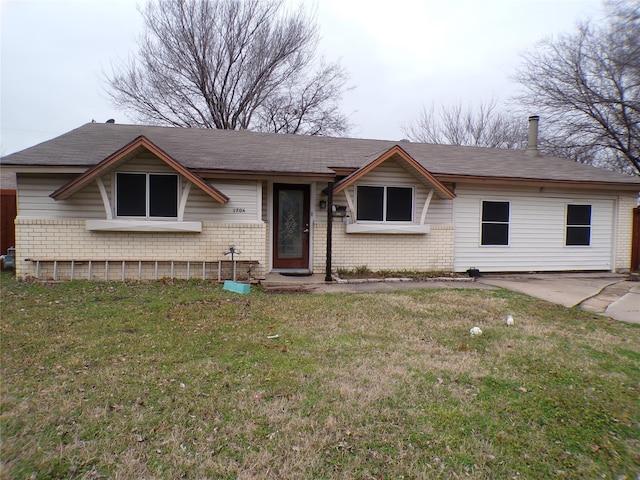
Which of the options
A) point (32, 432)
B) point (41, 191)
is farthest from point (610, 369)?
point (41, 191)

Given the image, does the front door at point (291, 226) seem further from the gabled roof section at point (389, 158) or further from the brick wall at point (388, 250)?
the gabled roof section at point (389, 158)

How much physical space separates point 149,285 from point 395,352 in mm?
5597

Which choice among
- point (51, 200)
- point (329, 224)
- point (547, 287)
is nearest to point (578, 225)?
point (547, 287)

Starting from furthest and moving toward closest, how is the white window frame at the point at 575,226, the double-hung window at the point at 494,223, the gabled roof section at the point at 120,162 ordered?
the white window frame at the point at 575,226 → the double-hung window at the point at 494,223 → the gabled roof section at the point at 120,162

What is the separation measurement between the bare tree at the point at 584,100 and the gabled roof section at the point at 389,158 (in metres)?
11.6

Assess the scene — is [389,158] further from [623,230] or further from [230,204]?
[623,230]

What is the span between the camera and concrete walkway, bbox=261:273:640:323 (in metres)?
6.72

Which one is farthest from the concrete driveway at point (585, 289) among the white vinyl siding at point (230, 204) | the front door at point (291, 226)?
the white vinyl siding at point (230, 204)

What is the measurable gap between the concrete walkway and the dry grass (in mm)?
1576

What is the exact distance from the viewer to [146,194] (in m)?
8.16

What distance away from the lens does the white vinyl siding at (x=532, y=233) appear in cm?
1032

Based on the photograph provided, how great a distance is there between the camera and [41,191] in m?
7.95

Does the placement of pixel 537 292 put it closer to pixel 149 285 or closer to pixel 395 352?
pixel 395 352

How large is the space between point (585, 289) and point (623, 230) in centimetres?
439
